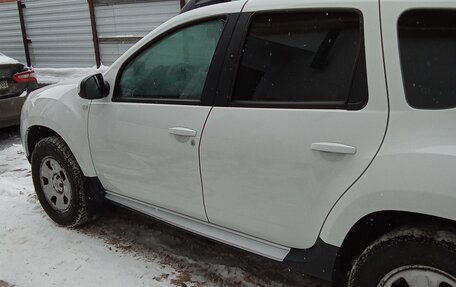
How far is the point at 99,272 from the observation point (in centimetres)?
307

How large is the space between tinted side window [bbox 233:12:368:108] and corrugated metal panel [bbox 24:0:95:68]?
8.35m

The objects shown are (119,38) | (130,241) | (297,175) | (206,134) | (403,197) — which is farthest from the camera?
(119,38)

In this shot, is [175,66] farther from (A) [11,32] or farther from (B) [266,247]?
(A) [11,32]

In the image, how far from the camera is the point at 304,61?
2.23 metres

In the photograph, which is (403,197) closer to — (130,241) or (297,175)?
(297,175)

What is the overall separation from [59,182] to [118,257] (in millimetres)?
884

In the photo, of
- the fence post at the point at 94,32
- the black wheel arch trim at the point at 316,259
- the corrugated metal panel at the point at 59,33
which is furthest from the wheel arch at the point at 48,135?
the corrugated metal panel at the point at 59,33

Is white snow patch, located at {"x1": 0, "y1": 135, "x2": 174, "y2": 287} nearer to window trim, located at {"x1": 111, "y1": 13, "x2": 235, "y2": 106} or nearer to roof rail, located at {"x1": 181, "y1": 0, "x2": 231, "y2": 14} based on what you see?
window trim, located at {"x1": 111, "y1": 13, "x2": 235, "y2": 106}

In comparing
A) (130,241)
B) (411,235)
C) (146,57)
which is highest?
(146,57)

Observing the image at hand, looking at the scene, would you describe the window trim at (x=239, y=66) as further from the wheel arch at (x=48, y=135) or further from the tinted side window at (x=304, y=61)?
the wheel arch at (x=48, y=135)

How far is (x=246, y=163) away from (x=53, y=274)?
1.67 meters

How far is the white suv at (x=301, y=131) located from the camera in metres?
1.86

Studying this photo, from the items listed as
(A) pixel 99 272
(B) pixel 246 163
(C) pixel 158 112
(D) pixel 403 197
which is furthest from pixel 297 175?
(A) pixel 99 272

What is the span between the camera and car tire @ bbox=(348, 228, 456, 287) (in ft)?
6.00
